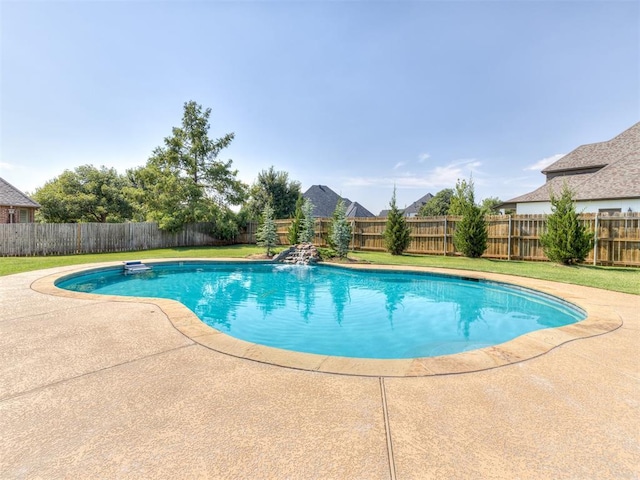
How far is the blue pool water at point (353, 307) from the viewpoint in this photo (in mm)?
4777

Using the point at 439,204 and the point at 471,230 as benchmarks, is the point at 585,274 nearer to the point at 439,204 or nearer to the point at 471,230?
the point at 471,230

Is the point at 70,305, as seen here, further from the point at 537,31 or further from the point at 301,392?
the point at 537,31

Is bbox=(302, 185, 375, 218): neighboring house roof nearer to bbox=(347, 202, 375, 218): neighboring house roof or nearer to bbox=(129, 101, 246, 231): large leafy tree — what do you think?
bbox=(347, 202, 375, 218): neighboring house roof

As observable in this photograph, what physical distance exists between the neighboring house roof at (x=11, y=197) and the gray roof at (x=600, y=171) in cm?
2910

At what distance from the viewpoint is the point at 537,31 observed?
9367mm

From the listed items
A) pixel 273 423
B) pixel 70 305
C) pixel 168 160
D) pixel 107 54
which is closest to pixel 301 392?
pixel 273 423

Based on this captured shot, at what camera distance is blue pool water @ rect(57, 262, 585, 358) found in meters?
4.78

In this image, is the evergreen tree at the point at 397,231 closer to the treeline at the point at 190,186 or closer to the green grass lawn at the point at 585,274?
the green grass lawn at the point at 585,274

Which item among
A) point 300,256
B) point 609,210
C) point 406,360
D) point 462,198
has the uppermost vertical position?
point 462,198

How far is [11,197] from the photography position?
17.7m

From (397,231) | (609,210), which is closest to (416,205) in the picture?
(609,210)

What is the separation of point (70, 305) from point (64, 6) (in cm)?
772

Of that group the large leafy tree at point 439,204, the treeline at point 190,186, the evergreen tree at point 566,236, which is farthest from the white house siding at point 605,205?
the treeline at point 190,186

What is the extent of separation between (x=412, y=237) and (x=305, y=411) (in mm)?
13458
